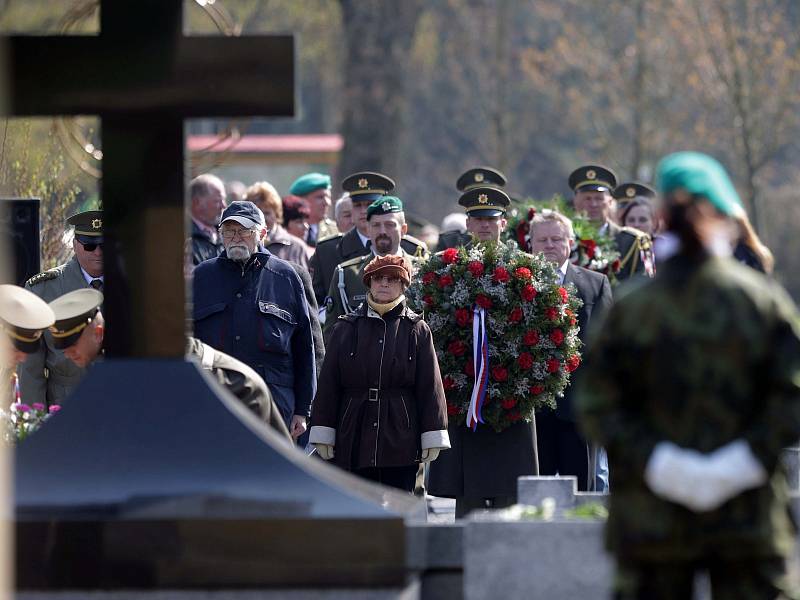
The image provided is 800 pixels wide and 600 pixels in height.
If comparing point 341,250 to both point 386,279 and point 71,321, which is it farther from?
point 71,321

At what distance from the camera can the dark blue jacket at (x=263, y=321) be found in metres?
9.89

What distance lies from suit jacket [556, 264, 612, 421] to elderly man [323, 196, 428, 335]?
3.62 ft

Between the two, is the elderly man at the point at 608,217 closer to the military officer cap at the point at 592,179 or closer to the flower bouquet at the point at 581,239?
the military officer cap at the point at 592,179

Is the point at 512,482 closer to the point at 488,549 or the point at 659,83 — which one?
the point at 488,549

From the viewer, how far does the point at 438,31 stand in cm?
4856

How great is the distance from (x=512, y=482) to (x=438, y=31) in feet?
130

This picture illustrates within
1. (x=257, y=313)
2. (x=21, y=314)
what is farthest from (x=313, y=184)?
(x=21, y=314)

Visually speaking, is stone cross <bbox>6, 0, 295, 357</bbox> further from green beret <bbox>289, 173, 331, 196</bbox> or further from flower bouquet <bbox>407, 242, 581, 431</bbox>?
green beret <bbox>289, 173, 331, 196</bbox>

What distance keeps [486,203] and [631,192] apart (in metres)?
4.90

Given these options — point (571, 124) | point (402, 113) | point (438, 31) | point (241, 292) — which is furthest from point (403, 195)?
point (241, 292)

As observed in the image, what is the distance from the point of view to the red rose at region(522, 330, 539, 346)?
9758 mm

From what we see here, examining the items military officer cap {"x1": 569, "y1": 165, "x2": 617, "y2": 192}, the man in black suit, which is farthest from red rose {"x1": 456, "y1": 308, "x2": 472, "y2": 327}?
military officer cap {"x1": 569, "y1": 165, "x2": 617, "y2": 192}

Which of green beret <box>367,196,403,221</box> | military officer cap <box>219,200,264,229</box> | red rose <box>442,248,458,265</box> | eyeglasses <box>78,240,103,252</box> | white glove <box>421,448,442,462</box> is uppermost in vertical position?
green beret <box>367,196,403,221</box>

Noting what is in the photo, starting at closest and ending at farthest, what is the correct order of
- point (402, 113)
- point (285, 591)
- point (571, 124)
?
point (285, 591) < point (402, 113) < point (571, 124)
